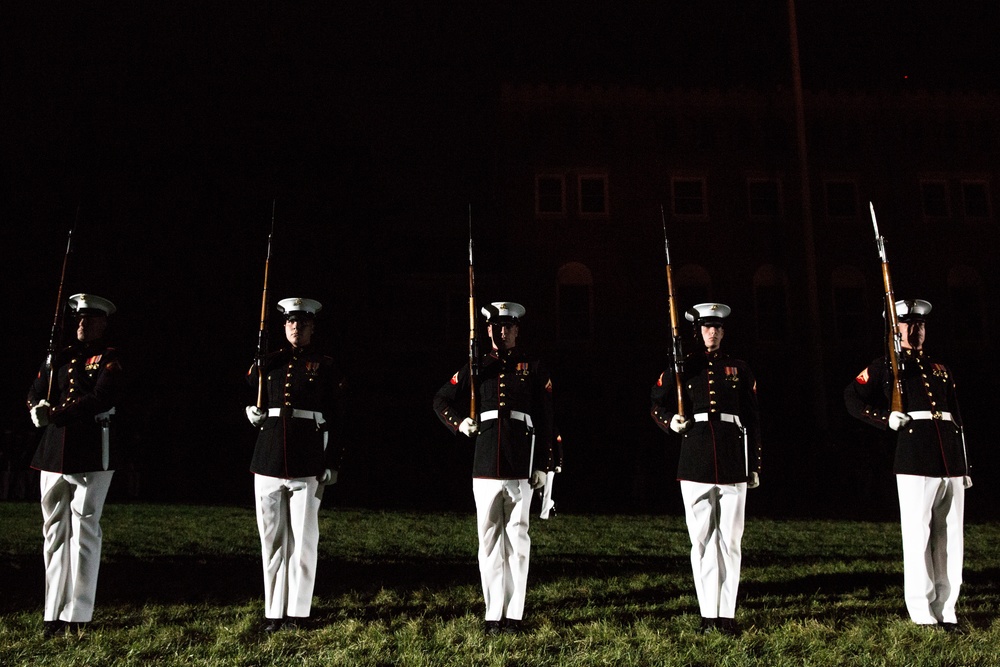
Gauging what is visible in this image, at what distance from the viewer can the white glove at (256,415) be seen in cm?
707

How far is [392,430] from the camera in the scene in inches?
1032

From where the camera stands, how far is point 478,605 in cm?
782

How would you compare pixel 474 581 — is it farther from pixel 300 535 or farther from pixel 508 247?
pixel 508 247

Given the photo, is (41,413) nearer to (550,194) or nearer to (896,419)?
(896,419)

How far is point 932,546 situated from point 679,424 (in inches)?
88.2

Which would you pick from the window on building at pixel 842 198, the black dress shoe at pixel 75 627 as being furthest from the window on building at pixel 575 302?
the black dress shoe at pixel 75 627

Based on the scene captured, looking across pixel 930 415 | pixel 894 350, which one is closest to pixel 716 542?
pixel 930 415

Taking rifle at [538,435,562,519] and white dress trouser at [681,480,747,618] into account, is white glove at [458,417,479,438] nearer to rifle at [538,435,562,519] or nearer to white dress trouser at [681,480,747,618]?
rifle at [538,435,562,519]

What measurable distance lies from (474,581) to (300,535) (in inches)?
108

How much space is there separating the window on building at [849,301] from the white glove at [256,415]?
2501 centimetres

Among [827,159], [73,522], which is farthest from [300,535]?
[827,159]

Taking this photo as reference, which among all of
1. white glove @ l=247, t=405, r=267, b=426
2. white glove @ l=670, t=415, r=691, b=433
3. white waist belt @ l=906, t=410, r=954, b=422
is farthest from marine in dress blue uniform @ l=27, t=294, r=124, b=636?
white waist belt @ l=906, t=410, r=954, b=422

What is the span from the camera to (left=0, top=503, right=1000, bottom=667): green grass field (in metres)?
6.09

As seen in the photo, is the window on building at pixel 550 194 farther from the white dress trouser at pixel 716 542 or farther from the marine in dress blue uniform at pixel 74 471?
the marine in dress blue uniform at pixel 74 471
